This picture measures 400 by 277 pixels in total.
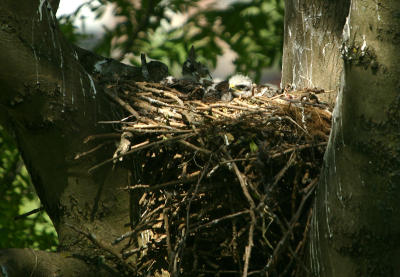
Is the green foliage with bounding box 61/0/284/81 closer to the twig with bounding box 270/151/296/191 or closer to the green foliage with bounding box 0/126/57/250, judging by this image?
the green foliage with bounding box 0/126/57/250

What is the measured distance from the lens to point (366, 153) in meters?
2.19

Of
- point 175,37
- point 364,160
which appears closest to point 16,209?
point 175,37

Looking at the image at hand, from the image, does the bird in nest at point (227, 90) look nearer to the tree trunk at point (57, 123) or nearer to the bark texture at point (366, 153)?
the tree trunk at point (57, 123)

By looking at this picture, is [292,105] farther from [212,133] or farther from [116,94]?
[116,94]

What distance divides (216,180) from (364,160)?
77 centimetres

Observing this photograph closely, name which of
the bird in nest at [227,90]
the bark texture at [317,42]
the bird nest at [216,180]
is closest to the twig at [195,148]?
the bird nest at [216,180]

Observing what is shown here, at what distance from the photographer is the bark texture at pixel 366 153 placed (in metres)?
2.15

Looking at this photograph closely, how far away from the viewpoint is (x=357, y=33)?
2170 mm

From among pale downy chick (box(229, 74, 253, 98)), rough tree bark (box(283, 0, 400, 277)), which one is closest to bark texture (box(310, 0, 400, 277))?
rough tree bark (box(283, 0, 400, 277))

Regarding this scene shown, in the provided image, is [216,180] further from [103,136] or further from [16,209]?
[16,209]

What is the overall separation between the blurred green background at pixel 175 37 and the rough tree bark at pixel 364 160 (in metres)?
2.84

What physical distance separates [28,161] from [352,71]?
1.55 meters

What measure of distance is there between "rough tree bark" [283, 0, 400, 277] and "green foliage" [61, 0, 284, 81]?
2.85 m

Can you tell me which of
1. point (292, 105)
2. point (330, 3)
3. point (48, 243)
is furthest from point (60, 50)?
point (48, 243)
